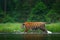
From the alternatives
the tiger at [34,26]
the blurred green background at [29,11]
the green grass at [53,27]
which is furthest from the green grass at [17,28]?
the blurred green background at [29,11]

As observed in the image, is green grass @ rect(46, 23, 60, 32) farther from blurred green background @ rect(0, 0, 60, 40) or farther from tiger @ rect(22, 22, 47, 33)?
tiger @ rect(22, 22, 47, 33)

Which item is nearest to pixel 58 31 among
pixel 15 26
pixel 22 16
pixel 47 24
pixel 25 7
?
pixel 47 24

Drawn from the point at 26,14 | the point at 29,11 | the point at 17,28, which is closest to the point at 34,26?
the point at 17,28

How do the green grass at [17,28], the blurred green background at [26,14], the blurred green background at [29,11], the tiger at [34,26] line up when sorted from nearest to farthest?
the tiger at [34,26], the green grass at [17,28], the blurred green background at [26,14], the blurred green background at [29,11]

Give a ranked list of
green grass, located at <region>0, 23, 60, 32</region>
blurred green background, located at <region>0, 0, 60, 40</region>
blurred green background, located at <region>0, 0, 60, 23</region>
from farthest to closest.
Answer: blurred green background, located at <region>0, 0, 60, 23</region> → blurred green background, located at <region>0, 0, 60, 40</region> → green grass, located at <region>0, 23, 60, 32</region>

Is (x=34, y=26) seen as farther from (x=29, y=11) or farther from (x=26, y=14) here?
(x=29, y=11)

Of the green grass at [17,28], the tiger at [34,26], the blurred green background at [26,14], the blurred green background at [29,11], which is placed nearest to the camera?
the tiger at [34,26]

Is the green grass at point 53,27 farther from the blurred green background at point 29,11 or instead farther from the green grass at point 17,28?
the blurred green background at point 29,11

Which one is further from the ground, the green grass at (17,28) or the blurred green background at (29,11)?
the green grass at (17,28)

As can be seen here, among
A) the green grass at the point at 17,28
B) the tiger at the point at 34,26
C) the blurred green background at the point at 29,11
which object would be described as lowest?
the blurred green background at the point at 29,11

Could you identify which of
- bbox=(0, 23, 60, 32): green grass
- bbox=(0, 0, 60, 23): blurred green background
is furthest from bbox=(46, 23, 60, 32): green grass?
bbox=(0, 0, 60, 23): blurred green background

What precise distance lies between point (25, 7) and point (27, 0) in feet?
8.09

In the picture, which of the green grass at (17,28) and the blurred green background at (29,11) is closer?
the green grass at (17,28)

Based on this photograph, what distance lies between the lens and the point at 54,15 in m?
28.8
